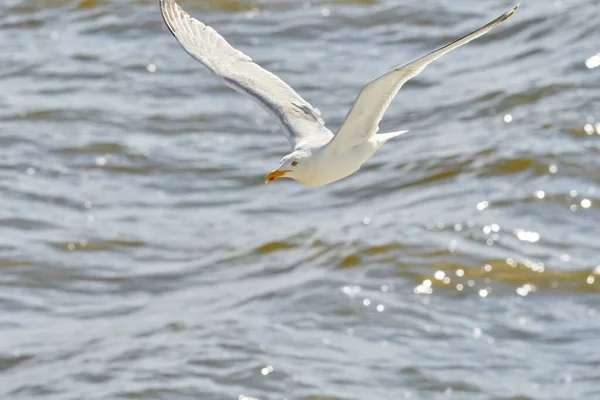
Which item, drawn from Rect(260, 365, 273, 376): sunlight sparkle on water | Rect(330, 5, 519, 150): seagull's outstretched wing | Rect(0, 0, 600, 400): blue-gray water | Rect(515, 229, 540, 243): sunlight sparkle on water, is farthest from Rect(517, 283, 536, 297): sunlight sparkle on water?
Rect(330, 5, 519, 150): seagull's outstretched wing

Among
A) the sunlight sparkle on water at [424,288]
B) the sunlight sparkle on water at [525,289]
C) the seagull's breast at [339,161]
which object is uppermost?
the sunlight sparkle on water at [424,288]

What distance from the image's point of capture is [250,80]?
6141 mm

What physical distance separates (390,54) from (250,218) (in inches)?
127

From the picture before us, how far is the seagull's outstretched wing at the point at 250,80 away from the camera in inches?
229

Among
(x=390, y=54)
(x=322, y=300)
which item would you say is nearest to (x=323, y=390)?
(x=322, y=300)

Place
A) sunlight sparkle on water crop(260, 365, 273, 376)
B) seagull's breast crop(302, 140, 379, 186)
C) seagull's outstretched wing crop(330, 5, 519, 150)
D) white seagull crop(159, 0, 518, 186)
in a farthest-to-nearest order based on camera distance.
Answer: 1. sunlight sparkle on water crop(260, 365, 273, 376)
2. seagull's breast crop(302, 140, 379, 186)
3. white seagull crop(159, 0, 518, 186)
4. seagull's outstretched wing crop(330, 5, 519, 150)

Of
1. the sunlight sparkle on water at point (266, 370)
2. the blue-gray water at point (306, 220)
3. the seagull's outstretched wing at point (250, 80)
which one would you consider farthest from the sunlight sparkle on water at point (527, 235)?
the seagull's outstretched wing at point (250, 80)

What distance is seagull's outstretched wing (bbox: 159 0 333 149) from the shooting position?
581 centimetres

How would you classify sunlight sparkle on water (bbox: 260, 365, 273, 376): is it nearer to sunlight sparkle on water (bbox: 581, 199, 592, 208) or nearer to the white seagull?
the white seagull

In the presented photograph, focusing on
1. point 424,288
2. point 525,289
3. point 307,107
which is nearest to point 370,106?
point 307,107

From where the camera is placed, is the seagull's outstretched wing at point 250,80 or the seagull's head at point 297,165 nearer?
the seagull's head at point 297,165

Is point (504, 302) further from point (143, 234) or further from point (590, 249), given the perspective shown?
point (143, 234)

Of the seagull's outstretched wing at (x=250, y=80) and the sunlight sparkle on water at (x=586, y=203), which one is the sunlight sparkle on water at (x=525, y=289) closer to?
the sunlight sparkle on water at (x=586, y=203)

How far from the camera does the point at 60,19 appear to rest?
44.3 ft
